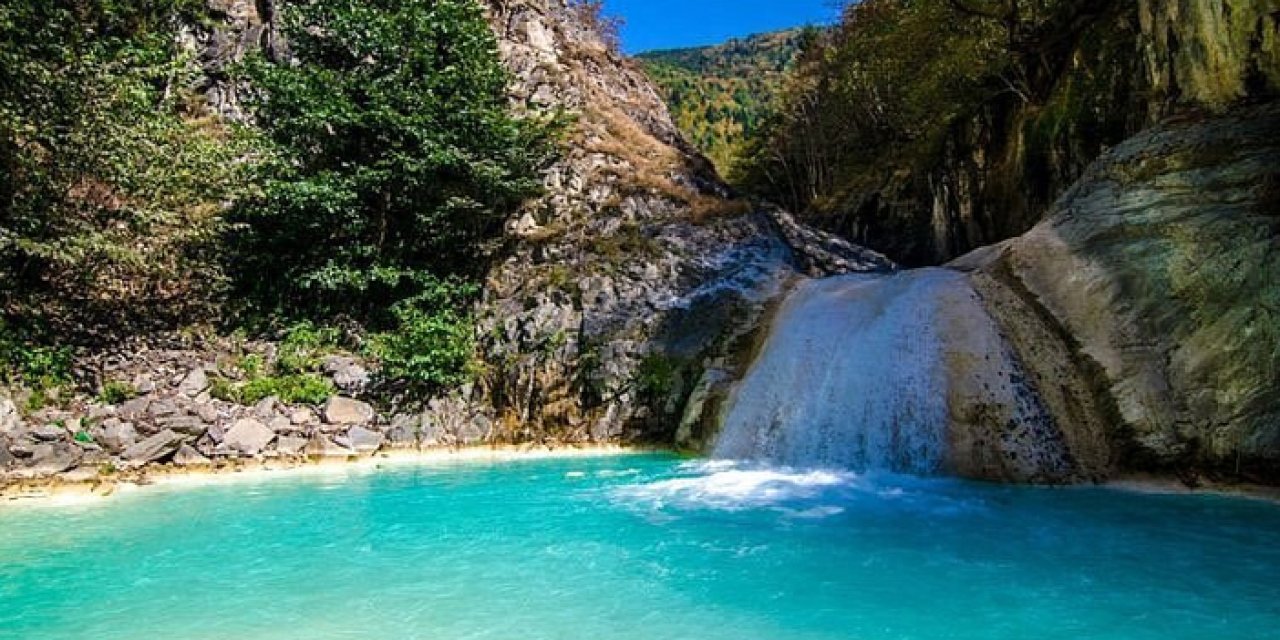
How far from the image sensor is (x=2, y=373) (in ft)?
47.7

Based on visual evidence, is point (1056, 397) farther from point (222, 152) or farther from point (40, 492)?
point (222, 152)

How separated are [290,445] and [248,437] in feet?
2.60

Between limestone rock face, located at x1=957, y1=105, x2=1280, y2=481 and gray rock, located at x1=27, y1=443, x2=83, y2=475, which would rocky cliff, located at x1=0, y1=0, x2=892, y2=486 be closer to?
gray rock, located at x1=27, y1=443, x2=83, y2=475

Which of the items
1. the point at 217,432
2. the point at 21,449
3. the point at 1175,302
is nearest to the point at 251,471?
the point at 217,432

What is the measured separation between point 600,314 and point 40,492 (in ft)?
36.3

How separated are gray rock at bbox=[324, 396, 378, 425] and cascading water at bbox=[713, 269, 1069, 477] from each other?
26.2ft

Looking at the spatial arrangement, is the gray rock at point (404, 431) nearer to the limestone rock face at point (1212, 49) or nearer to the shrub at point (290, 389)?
the shrub at point (290, 389)

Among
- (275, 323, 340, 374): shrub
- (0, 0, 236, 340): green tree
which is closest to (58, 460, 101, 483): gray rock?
(0, 0, 236, 340): green tree

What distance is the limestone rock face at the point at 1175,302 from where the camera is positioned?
10531 mm

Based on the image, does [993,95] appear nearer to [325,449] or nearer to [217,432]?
[325,449]

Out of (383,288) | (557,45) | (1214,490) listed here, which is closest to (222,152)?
(383,288)

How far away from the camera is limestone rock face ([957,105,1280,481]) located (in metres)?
A: 10.5

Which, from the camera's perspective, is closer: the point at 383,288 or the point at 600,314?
the point at 600,314

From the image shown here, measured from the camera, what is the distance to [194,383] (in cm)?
1590
